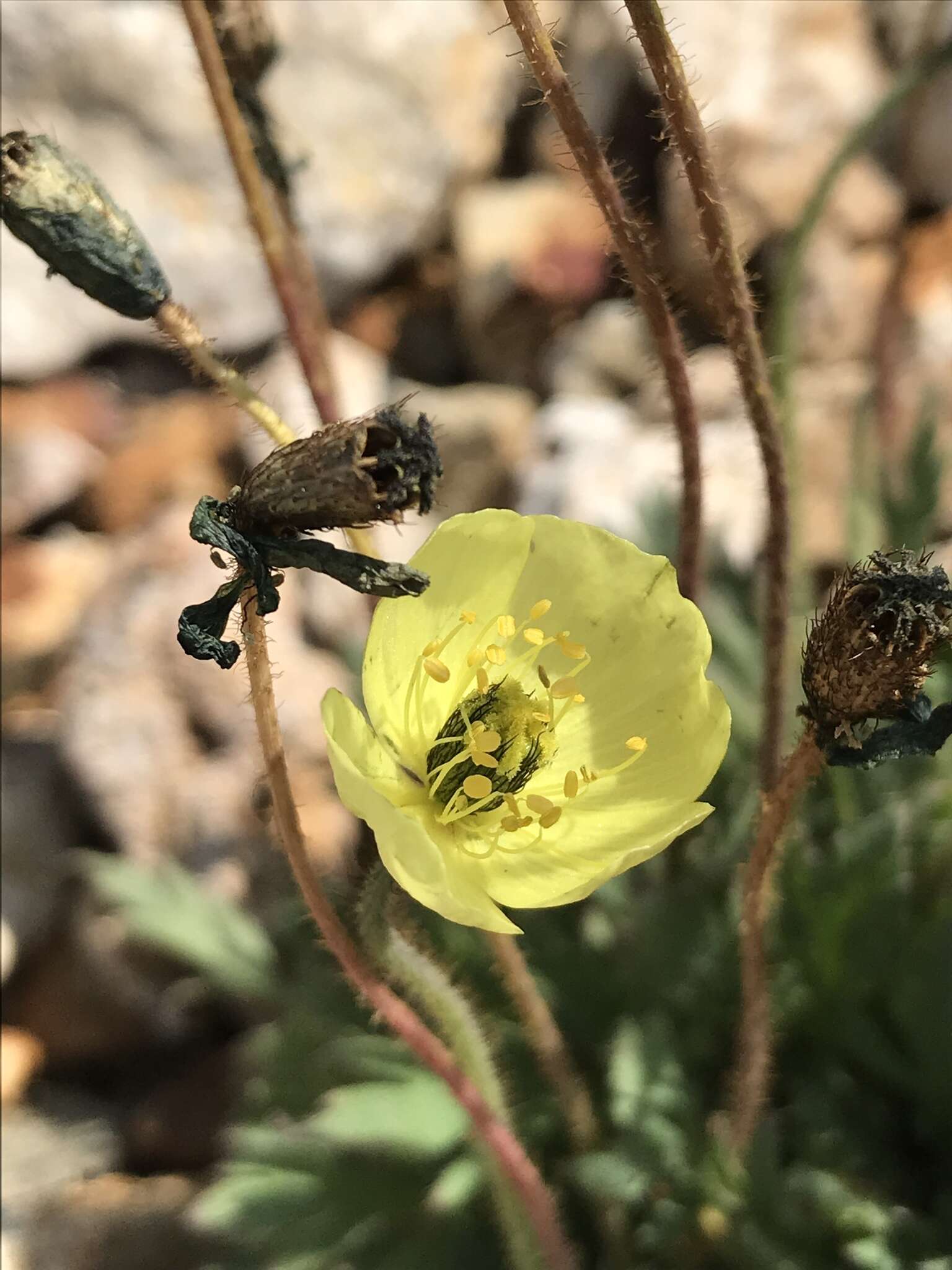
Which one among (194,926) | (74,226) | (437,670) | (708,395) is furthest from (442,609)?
(708,395)

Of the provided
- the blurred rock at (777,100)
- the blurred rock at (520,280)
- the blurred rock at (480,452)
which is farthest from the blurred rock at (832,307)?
the blurred rock at (480,452)

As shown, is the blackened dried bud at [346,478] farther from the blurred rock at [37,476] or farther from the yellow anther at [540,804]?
the blurred rock at [37,476]

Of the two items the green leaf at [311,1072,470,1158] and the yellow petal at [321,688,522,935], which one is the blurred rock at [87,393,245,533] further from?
the yellow petal at [321,688,522,935]

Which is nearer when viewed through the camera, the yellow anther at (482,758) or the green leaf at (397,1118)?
the yellow anther at (482,758)

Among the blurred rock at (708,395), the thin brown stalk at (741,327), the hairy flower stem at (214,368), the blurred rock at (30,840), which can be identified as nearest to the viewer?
the thin brown stalk at (741,327)

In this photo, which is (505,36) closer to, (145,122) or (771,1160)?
(145,122)

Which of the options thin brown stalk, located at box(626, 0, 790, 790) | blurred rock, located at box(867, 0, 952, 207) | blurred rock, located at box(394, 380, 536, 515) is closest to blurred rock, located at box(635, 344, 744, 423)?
blurred rock, located at box(394, 380, 536, 515)

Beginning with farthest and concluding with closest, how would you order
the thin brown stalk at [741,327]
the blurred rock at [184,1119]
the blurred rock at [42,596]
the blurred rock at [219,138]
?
the blurred rock at [219,138] → the blurred rock at [42,596] → the blurred rock at [184,1119] → the thin brown stalk at [741,327]
